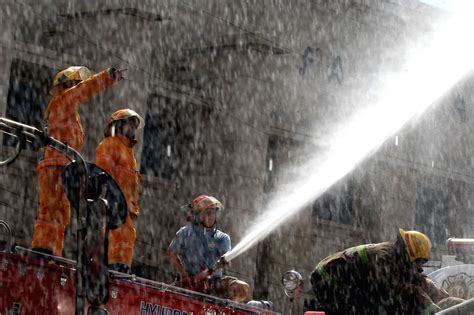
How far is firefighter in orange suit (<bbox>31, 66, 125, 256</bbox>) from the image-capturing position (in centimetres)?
837

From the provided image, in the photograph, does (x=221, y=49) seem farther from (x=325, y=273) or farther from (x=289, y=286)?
(x=325, y=273)

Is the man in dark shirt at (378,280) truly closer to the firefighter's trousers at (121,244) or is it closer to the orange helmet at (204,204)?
the firefighter's trousers at (121,244)

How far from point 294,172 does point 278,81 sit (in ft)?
6.07

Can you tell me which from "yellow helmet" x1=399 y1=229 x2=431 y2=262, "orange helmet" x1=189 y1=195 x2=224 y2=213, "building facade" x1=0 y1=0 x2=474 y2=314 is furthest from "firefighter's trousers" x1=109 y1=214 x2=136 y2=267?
"building facade" x1=0 y1=0 x2=474 y2=314

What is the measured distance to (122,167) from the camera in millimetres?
8875

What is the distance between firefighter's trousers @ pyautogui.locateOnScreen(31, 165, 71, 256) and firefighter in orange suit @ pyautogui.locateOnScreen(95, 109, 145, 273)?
1.43 feet

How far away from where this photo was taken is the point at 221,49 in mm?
18672

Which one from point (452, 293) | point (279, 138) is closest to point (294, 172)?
point (279, 138)

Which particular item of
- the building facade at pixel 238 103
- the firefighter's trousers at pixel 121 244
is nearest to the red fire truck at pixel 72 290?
the firefighter's trousers at pixel 121 244

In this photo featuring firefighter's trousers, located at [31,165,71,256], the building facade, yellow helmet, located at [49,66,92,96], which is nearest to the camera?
firefighter's trousers, located at [31,165,71,256]

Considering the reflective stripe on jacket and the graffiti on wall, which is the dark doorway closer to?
the reflective stripe on jacket

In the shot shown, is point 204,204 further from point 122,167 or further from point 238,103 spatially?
point 238,103

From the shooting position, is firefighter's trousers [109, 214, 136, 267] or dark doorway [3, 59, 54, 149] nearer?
firefighter's trousers [109, 214, 136, 267]

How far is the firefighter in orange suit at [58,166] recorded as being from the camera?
8.37 meters
